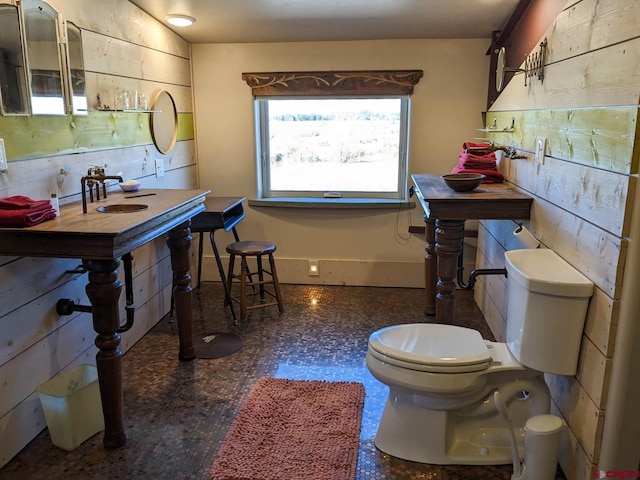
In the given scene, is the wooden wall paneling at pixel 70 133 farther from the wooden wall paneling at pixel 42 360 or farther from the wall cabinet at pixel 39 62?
the wooden wall paneling at pixel 42 360

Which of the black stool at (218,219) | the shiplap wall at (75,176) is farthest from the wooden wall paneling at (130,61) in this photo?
the black stool at (218,219)

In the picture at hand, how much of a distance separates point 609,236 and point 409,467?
1.08 metres

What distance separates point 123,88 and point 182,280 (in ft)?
3.59

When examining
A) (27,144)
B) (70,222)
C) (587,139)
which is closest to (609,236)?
(587,139)

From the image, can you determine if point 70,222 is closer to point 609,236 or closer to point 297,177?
point 609,236

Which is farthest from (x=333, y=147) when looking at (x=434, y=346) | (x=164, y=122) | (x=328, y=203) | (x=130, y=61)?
(x=434, y=346)

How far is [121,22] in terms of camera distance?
272cm

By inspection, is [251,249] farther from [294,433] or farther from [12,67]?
[12,67]

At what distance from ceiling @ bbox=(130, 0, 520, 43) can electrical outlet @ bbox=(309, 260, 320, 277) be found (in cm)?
162

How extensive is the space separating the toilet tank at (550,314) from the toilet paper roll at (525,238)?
13.4 inches

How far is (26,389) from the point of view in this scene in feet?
6.61

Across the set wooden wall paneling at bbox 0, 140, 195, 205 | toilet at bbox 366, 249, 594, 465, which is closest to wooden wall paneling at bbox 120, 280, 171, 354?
wooden wall paneling at bbox 0, 140, 195, 205

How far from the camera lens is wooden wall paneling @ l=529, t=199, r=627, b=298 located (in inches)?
58.9

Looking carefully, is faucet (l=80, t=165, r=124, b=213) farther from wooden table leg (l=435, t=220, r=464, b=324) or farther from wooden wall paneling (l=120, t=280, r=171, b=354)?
wooden table leg (l=435, t=220, r=464, b=324)
